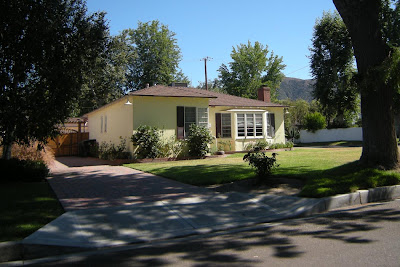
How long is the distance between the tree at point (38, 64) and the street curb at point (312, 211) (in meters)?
5.22

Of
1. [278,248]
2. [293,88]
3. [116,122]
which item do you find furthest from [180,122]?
[293,88]

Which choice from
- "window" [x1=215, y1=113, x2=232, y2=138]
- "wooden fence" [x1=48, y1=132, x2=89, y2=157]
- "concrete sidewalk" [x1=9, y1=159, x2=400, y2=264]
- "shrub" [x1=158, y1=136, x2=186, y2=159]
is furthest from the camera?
"wooden fence" [x1=48, y1=132, x2=89, y2=157]

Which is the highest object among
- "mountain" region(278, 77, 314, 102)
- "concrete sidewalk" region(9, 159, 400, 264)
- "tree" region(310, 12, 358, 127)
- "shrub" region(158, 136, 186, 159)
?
"mountain" region(278, 77, 314, 102)

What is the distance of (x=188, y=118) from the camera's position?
17828 millimetres

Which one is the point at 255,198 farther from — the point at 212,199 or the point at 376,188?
the point at 376,188

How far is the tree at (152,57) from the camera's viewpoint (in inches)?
1748

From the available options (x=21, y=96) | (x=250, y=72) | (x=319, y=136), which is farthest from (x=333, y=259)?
(x=250, y=72)

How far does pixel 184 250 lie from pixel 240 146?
16203 mm

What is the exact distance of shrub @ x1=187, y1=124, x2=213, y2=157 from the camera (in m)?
17.1

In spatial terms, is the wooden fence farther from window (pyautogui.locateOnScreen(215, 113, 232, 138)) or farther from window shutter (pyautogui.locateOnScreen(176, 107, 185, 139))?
window (pyautogui.locateOnScreen(215, 113, 232, 138))

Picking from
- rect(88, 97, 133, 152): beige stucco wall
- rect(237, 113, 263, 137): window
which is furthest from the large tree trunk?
rect(237, 113, 263, 137): window

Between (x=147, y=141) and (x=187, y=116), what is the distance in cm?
297

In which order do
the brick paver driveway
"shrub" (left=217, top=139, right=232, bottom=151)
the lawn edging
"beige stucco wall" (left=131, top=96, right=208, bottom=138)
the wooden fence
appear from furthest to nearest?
the wooden fence
"shrub" (left=217, top=139, right=232, bottom=151)
"beige stucco wall" (left=131, top=96, right=208, bottom=138)
the brick paver driveway
the lawn edging

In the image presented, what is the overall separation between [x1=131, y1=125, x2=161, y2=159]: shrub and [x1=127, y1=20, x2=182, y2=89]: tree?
28.7 m
